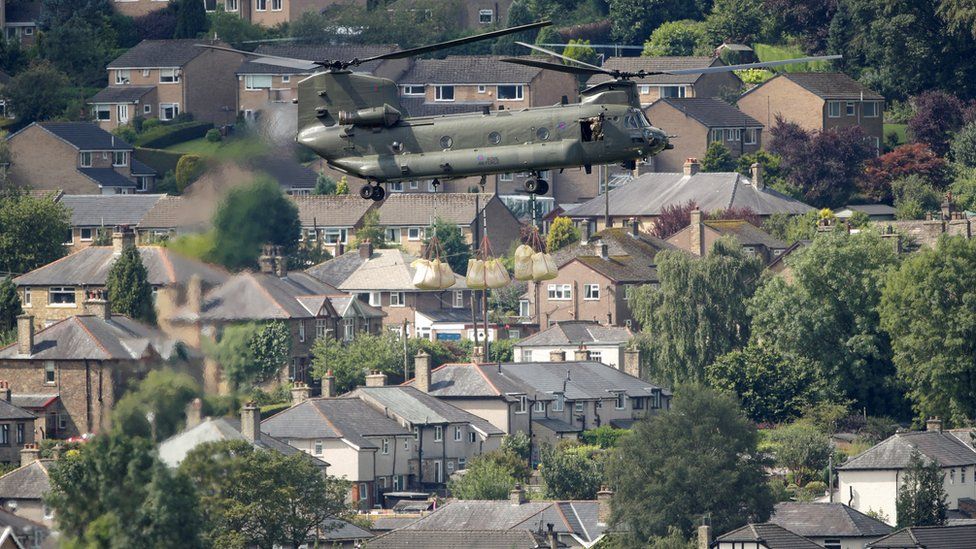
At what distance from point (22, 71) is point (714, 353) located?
72872 mm

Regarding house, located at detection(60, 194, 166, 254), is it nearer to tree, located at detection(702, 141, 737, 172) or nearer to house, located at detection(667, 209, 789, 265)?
house, located at detection(667, 209, 789, 265)

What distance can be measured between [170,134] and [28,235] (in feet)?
89.0

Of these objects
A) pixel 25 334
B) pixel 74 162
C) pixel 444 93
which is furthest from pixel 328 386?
pixel 444 93

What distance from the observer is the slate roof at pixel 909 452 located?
121438 mm

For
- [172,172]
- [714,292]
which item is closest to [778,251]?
[714,292]

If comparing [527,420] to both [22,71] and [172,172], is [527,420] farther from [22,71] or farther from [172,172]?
[22,71]

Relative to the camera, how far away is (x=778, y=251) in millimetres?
160625

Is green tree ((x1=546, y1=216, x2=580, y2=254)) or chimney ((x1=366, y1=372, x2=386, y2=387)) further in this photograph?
green tree ((x1=546, y1=216, x2=580, y2=254))

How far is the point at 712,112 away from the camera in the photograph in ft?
597

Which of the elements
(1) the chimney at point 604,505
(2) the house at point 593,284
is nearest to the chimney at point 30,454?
(1) the chimney at point 604,505

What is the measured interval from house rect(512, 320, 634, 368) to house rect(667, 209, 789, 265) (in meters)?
10.4

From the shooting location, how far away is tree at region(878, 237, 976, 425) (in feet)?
443

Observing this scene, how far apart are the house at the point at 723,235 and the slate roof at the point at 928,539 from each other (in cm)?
4850

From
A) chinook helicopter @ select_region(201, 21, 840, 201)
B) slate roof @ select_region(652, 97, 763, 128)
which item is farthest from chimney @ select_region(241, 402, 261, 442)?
slate roof @ select_region(652, 97, 763, 128)
